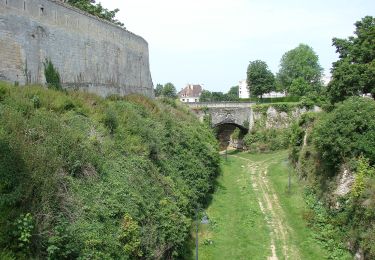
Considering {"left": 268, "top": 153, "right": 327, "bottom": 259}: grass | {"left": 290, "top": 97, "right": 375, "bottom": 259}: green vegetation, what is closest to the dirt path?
{"left": 268, "top": 153, "right": 327, "bottom": 259}: grass

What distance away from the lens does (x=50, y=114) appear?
14109 millimetres

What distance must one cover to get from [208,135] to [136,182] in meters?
18.4

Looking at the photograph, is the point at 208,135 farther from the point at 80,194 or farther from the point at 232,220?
the point at 80,194

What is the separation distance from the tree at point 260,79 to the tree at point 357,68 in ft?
115

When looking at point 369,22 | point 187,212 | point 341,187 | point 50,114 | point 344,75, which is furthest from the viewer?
point 369,22

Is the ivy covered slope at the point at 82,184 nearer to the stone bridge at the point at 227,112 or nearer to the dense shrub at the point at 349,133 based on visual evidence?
the dense shrub at the point at 349,133

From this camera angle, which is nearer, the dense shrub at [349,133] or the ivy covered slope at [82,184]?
the ivy covered slope at [82,184]

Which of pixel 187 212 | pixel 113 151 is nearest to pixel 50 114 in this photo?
pixel 113 151

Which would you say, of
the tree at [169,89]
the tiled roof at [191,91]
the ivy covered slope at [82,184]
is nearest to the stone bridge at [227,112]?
the ivy covered slope at [82,184]

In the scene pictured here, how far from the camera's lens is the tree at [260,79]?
2405 inches

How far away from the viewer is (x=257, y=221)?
2155cm

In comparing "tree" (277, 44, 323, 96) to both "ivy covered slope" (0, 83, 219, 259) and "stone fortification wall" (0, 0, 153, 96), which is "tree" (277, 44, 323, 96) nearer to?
"stone fortification wall" (0, 0, 153, 96)

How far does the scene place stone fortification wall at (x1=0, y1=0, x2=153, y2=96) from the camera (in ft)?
57.4

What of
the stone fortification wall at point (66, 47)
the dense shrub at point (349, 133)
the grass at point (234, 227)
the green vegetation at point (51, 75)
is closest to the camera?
the stone fortification wall at point (66, 47)
